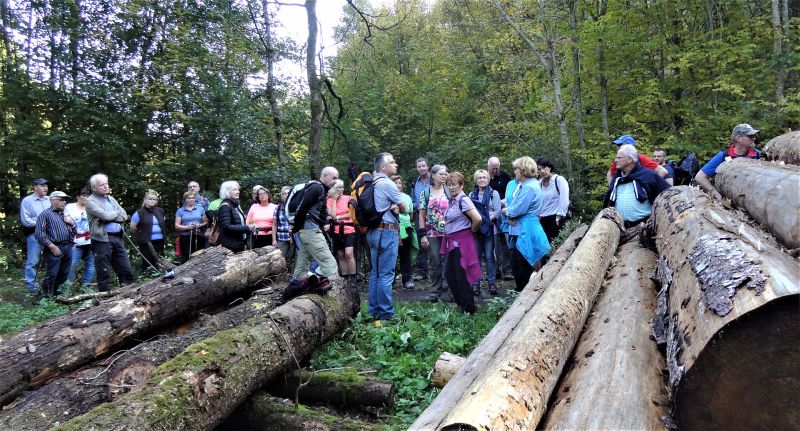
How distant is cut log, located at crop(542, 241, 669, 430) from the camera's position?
2.23m

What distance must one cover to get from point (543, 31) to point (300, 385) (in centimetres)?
1317

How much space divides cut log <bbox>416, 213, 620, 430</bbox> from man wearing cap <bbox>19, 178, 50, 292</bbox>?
10.3 metres

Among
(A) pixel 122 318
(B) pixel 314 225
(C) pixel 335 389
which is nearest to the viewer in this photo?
(C) pixel 335 389

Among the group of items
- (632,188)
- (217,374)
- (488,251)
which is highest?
(632,188)

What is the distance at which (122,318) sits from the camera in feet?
16.7

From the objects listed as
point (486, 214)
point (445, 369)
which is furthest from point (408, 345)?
point (486, 214)

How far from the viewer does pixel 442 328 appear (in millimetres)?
6043

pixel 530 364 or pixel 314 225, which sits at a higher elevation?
pixel 314 225

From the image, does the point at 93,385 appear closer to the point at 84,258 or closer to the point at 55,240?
the point at 55,240

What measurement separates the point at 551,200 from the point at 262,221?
5.33m

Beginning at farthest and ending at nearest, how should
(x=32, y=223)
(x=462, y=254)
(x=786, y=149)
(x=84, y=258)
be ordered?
1. (x=32, y=223)
2. (x=84, y=258)
3. (x=462, y=254)
4. (x=786, y=149)

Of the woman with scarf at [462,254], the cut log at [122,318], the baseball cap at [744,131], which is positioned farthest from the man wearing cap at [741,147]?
the cut log at [122,318]

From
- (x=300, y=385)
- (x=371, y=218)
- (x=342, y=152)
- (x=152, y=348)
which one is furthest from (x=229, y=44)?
(x=300, y=385)

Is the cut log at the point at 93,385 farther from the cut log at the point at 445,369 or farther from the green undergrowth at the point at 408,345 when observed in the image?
the cut log at the point at 445,369
